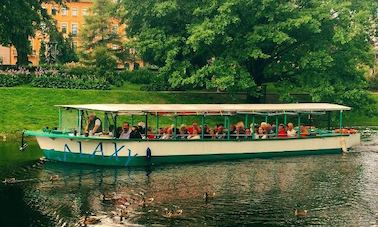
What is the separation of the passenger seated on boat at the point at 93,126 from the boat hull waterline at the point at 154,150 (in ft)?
3.57

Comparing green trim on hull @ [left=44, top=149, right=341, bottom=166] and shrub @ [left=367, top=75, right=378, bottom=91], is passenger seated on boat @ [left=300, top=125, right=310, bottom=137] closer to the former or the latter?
green trim on hull @ [left=44, top=149, right=341, bottom=166]

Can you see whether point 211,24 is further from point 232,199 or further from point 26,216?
point 26,216

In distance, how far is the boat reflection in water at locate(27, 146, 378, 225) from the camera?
23766 mm

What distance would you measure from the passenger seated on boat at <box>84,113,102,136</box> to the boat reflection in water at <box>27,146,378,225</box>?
7.84 feet

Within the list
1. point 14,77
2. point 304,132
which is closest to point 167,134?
point 304,132

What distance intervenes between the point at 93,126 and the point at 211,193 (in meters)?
11.3

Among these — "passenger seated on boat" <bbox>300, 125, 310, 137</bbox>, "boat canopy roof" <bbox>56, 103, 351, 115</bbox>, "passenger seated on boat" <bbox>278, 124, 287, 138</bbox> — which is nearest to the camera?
"boat canopy roof" <bbox>56, 103, 351, 115</bbox>

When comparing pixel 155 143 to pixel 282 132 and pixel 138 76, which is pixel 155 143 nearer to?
pixel 282 132

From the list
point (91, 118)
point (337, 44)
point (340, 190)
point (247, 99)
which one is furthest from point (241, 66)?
point (340, 190)

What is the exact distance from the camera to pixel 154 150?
3603 cm

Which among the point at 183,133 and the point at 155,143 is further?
the point at 183,133

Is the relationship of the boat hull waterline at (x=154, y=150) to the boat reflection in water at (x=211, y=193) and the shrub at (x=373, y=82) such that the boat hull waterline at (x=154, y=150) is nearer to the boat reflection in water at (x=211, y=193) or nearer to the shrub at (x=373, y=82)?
the boat reflection in water at (x=211, y=193)

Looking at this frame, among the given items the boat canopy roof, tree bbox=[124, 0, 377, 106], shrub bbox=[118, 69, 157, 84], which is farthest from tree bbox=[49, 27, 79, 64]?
the boat canopy roof

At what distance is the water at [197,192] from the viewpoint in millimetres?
23531
